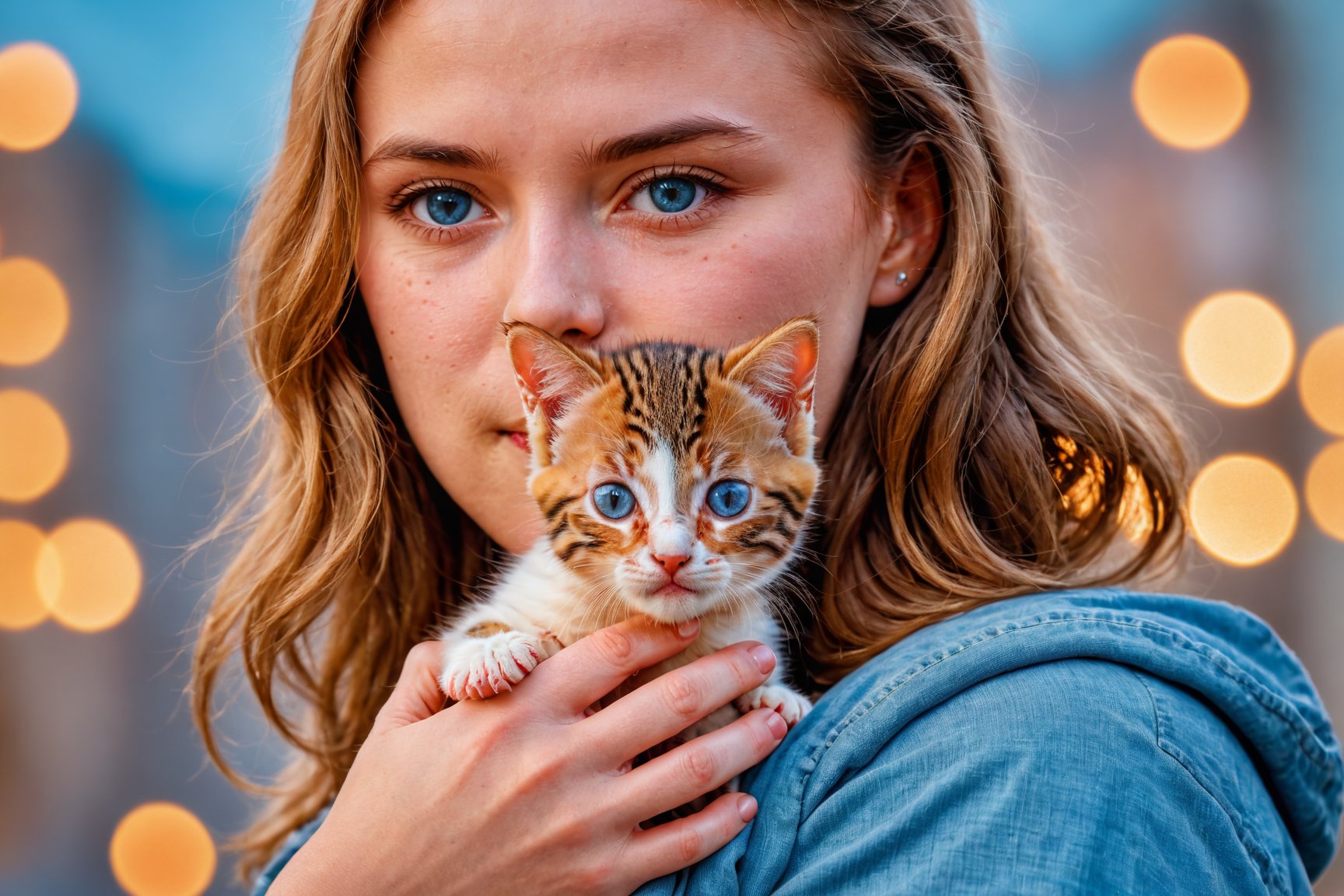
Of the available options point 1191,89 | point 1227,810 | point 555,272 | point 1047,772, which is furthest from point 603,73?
point 1191,89

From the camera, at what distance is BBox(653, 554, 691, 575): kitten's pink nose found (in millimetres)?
1113

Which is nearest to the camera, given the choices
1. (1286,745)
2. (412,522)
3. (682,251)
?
(1286,745)

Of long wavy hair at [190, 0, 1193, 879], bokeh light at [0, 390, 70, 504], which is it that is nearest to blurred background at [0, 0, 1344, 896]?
bokeh light at [0, 390, 70, 504]

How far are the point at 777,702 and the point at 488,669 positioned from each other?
354 millimetres

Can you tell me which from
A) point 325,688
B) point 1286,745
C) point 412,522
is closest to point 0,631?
point 325,688

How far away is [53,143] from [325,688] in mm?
2323

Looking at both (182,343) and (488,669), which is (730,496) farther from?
(182,343)

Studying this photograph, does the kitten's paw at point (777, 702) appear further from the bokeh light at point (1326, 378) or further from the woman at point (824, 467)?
the bokeh light at point (1326, 378)

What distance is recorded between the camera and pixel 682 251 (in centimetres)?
130

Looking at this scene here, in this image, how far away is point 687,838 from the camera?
3.59 feet

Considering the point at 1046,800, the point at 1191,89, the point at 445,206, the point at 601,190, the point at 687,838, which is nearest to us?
the point at 1046,800

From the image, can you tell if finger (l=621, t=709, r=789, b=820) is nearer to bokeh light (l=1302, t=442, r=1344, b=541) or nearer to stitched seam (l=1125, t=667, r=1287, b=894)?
stitched seam (l=1125, t=667, r=1287, b=894)

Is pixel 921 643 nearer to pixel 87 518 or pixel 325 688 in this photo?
pixel 325 688

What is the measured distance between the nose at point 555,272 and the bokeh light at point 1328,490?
2988 mm
